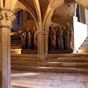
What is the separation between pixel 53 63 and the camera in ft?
26.6

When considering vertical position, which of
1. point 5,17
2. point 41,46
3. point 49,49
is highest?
point 5,17

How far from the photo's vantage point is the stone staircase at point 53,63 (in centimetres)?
757

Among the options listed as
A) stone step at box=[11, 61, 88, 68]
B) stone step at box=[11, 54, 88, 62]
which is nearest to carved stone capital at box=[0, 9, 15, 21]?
stone step at box=[11, 61, 88, 68]

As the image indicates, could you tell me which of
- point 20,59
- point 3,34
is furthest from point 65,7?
point 3,34

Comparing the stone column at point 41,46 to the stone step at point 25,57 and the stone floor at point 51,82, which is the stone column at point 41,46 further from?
the stone floor at point 51,82

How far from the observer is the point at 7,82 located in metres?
4.00

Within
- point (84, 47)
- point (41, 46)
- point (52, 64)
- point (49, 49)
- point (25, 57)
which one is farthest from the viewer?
point (84, 47)

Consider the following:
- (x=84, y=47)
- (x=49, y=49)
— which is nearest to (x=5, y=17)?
(x=49, y=49)

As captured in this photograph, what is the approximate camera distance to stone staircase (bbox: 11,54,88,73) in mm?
7575

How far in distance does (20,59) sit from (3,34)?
5.33 metres

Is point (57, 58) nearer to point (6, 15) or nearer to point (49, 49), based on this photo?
point (49, 49)

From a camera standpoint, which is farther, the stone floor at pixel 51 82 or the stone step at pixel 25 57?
the stone step at pixel 25 57

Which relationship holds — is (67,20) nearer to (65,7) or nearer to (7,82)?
(65,7)

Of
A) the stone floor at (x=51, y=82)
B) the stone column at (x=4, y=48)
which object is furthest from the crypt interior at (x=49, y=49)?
the stone column at (x=4, y=48)
